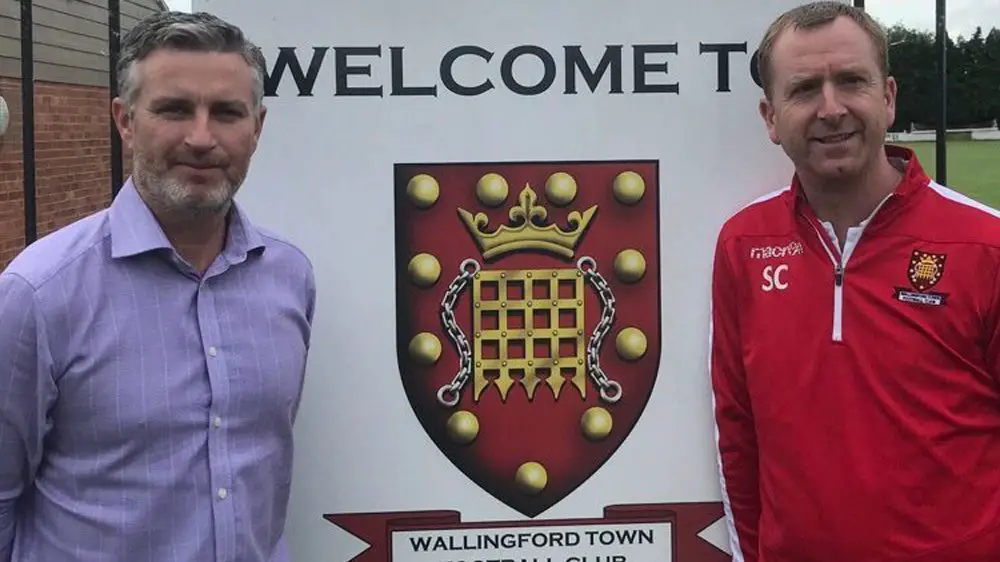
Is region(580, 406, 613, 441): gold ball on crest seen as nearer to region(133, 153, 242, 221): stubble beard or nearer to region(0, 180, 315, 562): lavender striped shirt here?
region(0, 180, 315, 562): lavender striped shirt

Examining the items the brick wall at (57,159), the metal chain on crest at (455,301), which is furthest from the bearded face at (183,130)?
the brick wall at (57,159)

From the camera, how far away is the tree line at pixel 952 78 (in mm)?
2564

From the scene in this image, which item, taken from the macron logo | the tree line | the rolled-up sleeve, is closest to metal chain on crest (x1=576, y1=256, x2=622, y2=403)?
the macron logo

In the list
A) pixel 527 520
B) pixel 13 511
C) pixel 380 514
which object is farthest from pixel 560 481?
pixel 13 511

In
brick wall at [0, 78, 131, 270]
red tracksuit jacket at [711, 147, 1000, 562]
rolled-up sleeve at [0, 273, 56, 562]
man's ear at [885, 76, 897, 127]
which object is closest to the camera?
rolled-up sleeve at [0, 273, 56, 562]

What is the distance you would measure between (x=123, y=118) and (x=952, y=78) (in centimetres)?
226

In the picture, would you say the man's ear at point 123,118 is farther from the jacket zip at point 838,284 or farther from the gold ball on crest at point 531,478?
the jacket zip at point 838,284

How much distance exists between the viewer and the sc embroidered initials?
72.7 inches

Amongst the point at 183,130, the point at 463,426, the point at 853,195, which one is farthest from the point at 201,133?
the point at 853,195

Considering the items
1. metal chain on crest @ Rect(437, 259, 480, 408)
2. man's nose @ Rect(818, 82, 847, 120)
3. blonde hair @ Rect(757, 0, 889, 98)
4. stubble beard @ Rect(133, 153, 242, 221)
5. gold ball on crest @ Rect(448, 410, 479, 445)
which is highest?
blonde hair @ Rect(757, 0, 889, 98)

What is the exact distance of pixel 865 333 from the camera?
1737 mm

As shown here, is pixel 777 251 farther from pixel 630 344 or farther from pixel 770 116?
pixel 630 344

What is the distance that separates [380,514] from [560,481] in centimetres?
41

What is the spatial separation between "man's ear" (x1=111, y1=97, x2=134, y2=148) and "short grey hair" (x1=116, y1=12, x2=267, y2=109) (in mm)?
12
